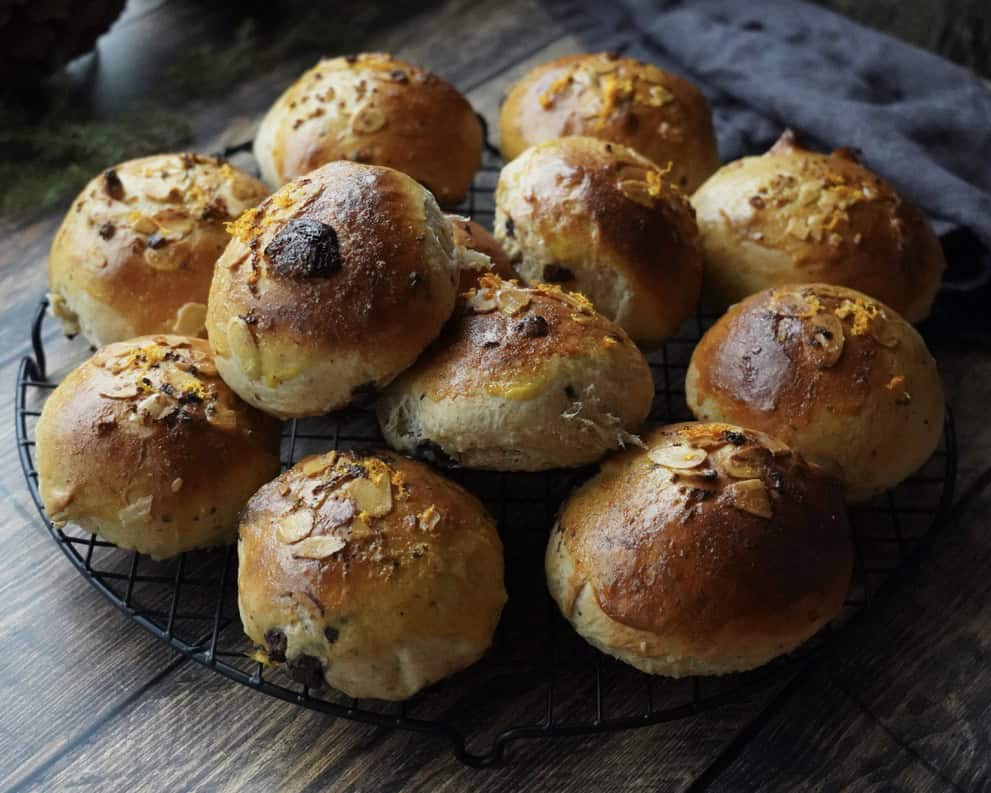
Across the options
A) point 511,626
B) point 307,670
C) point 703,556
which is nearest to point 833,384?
point 703,556

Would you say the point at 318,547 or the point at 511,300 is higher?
the point at 511,300

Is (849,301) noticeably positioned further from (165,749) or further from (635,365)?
(165,749)

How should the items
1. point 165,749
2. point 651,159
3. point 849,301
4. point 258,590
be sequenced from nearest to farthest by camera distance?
point 258,590
point 165,749
point 849,301
point 651,159

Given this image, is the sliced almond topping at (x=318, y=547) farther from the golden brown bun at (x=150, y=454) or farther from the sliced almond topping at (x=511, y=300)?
the sliced almond topping at (x=511, y=300)

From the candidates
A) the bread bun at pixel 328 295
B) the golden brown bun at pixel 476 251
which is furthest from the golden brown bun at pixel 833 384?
the bread bun at pixel 328 295

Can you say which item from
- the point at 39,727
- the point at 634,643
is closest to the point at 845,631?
the point at 634,643

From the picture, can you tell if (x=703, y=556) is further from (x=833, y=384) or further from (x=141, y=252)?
(x=141, y=252)

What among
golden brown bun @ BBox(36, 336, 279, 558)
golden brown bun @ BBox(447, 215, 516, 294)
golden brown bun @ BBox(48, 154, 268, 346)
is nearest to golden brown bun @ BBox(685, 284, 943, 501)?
golden brown bun @ BBox(447, 215, 516, 294)
